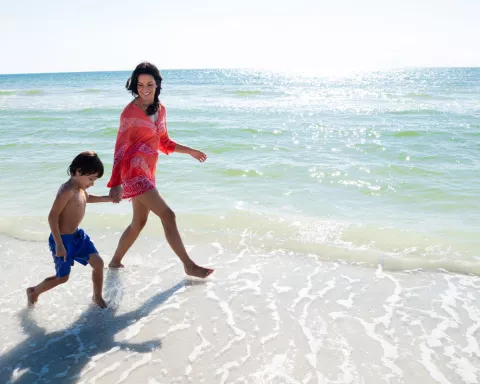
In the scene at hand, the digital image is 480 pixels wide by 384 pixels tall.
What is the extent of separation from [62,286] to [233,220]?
2.34m

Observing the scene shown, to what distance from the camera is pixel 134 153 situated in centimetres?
383

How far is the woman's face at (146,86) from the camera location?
12.3 feet

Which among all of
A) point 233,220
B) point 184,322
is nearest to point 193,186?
point 233,220

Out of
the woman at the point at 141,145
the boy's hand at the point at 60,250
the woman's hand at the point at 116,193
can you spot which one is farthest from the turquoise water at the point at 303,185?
the boy's hand at the point at 60,250

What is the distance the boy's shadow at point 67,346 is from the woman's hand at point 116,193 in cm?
81

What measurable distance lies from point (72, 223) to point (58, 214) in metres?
0.15

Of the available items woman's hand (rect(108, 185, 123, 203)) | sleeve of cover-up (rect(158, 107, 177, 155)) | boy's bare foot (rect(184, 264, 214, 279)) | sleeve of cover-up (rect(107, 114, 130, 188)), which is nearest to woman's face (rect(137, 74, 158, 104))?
sleeve of cover-up (rect(107, 114, 130, 188))

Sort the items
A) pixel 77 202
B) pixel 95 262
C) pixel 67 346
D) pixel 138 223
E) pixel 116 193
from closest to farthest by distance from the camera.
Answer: pixel 67 346, pixel 77 202, pixel 95 262, pixel 116 193, pixel 138 223

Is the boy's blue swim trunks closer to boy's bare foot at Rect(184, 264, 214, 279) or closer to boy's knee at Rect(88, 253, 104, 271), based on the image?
boy's knee at Rect(88, 253, 104, 271)

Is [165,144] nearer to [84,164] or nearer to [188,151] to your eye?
[188,151]

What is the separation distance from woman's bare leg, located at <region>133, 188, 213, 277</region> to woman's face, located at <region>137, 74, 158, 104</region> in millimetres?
748

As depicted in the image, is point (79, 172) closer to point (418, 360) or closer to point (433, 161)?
point (418, 360)

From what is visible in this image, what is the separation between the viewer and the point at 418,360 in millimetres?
3023

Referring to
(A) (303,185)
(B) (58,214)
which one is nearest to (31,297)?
(B) (58,214)
